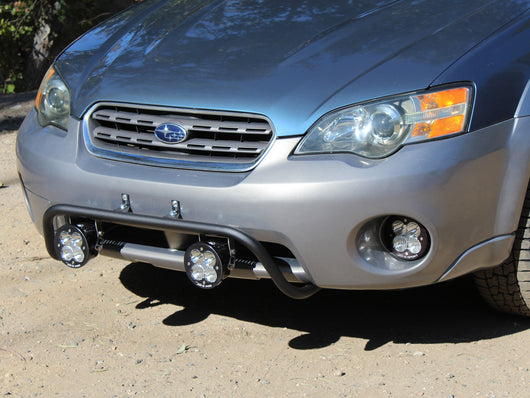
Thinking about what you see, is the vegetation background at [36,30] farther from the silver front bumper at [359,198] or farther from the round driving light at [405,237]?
the round driving light at [405,237]

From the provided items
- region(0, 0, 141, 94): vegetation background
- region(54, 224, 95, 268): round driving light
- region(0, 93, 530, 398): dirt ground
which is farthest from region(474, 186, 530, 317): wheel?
region(0, 0, 141, 94): vegetation background

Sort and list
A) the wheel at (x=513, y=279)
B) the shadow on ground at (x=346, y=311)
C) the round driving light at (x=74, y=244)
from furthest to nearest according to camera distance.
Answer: the shadow on ground at (x=346, y=311)
the round driving light at (x=74, y=244)
the wheel at (x=513, y=279)

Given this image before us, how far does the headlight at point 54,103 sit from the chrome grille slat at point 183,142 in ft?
0.63

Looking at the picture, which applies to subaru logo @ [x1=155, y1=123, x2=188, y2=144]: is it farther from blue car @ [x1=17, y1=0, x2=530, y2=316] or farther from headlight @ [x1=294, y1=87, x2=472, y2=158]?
headlight @ [x1=294, y1=87, x2=472, y2=158]

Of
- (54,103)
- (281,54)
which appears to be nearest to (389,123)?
(281,54)

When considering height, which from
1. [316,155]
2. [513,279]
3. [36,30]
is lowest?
[513,279]

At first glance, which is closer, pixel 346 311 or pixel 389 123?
pixel 389 123

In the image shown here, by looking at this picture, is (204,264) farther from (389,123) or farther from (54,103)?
(54,103)

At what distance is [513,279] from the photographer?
2912 millimetres

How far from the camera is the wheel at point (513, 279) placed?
2783 millimetres

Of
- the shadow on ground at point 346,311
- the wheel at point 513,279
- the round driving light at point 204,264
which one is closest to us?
the round driving light at point 204,264

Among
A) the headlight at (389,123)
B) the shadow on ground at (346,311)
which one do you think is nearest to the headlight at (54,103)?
the shadow on ground at (346,311)

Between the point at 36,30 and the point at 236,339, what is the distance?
24.4 ft

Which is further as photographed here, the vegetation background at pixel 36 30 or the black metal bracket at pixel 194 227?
the vegetation background at pixel 36 30
